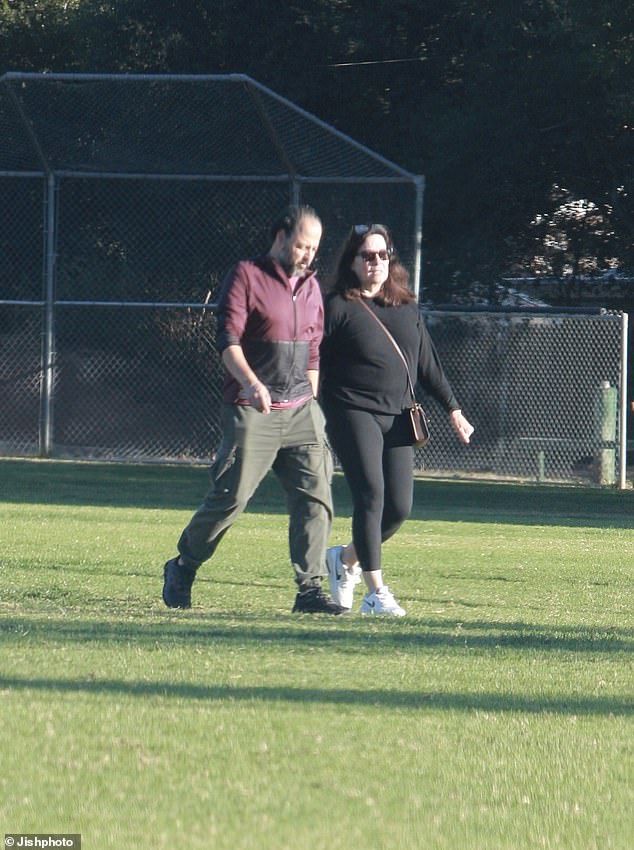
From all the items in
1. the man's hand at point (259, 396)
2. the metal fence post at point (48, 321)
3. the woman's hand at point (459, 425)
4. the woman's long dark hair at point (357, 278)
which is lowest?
the metal fence post at point (48, 321)

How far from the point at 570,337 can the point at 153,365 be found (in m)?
4.92

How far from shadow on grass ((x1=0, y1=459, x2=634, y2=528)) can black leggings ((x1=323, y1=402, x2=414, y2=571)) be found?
252 inches

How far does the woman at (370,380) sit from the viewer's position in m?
6.80

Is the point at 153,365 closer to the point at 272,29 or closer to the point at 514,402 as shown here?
the point at 514,402

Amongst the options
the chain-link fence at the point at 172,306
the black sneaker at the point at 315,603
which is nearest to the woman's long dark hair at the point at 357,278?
the black sneaker at the point at 315,603

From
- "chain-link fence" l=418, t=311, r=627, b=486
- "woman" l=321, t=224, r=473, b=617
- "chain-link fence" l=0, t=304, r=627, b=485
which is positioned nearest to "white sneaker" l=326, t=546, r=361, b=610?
"woman" l=321, t=224, r=473, b=617

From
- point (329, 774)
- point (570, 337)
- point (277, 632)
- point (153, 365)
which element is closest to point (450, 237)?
point (570, 337)

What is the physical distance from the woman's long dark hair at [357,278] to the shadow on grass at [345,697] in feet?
7.98

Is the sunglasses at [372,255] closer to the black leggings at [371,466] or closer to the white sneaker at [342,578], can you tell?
the black leggings at [371,466]

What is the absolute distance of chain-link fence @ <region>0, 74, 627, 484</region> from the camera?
1653 cm

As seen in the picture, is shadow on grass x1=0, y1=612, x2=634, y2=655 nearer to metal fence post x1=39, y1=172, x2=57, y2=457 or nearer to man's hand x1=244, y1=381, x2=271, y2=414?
man's hand x1=244, y1=381, x2=271, y2=414

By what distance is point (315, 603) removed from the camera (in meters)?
6.91

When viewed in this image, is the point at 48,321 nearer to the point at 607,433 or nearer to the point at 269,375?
the point at 607,433

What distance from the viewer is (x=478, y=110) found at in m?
19.8
